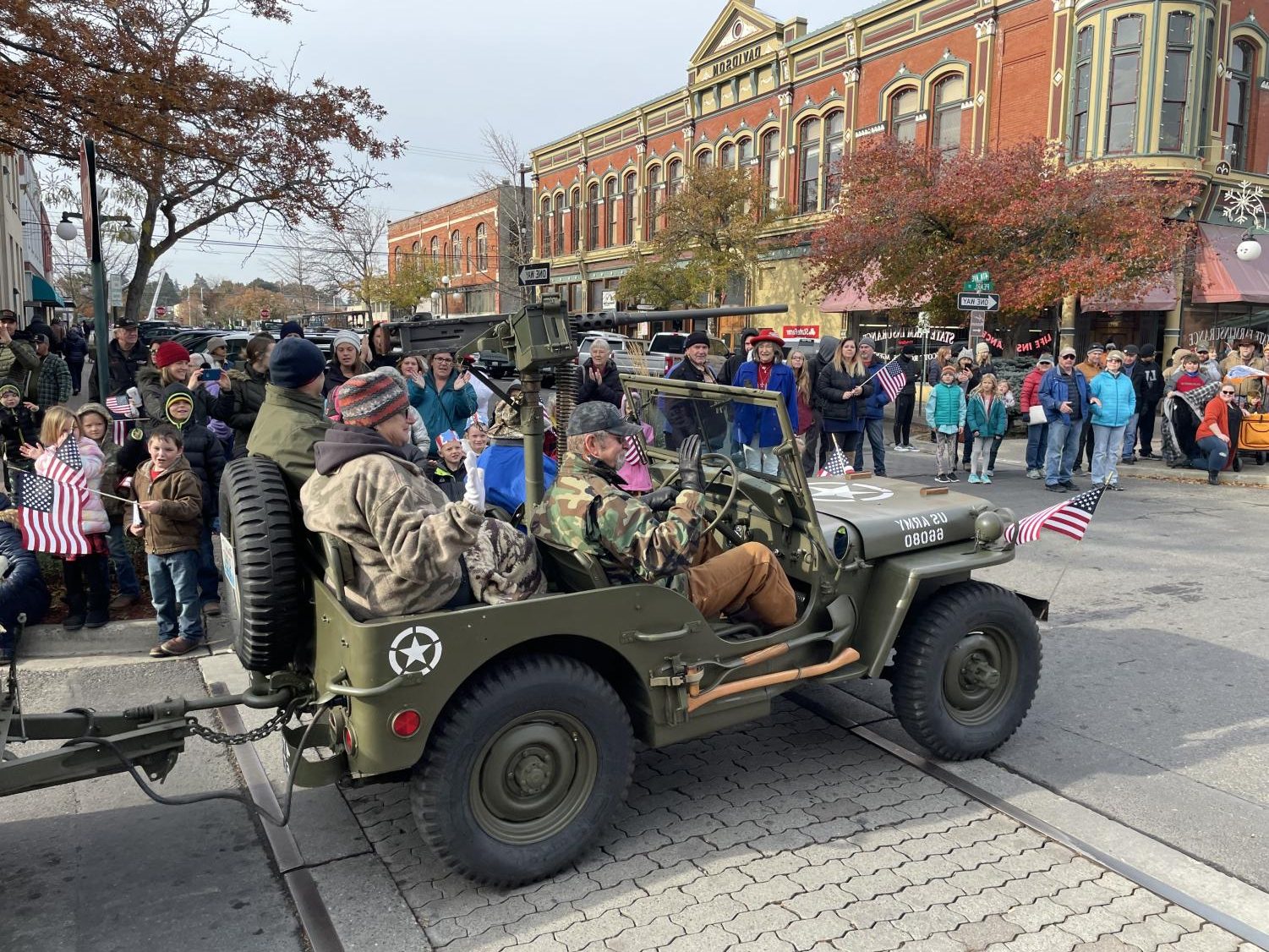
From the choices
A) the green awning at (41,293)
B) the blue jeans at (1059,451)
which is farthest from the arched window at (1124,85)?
the green awning at (41,293)

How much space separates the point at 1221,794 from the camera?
13.1 feet

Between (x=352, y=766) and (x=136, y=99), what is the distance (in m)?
6.80

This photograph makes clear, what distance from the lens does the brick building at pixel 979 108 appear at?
66.8 feet

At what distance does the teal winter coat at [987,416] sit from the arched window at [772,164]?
1996cm

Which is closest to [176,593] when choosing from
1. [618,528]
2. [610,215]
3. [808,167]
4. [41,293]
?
[618,528]

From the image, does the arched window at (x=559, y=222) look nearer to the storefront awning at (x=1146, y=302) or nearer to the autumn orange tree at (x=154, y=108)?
the storefront awning at (x=1146, y=302)

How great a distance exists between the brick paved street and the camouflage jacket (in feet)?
3.24

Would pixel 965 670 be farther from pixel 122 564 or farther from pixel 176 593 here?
pixel 122 564

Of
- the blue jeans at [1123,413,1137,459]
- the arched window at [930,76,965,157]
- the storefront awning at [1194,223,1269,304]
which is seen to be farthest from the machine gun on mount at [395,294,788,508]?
the arched window at [930,76,965,157]

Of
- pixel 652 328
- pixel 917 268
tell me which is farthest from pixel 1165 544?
pixel 652 328

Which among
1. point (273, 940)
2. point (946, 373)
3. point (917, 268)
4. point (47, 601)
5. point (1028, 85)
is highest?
point (1028, 85)

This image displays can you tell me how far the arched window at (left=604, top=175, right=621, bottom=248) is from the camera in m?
39.4

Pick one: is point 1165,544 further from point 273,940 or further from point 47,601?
point 47,601

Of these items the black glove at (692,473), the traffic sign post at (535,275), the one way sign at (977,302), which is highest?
the one way sign at (977,302)
